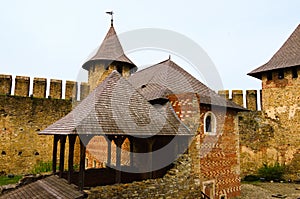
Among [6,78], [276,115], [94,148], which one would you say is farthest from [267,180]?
[6,78]

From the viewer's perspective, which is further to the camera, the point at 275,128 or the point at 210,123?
the point at 275,128

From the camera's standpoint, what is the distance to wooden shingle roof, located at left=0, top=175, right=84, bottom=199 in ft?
21.0

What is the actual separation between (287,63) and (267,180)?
282 inches

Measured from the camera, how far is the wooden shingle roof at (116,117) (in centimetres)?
691

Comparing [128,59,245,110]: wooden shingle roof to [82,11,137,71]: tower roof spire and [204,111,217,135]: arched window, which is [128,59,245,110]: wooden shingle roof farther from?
[82,11,137,71]: tower roof spire

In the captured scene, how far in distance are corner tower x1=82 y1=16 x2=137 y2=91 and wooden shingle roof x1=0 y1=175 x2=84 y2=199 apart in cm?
1061

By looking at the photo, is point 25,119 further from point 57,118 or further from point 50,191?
point 50,191

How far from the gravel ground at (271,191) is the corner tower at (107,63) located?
33.8ft

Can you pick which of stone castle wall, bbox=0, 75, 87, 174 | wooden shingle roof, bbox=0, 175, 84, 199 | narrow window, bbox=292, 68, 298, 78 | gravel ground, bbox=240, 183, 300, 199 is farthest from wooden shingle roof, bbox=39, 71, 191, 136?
narrow window, bbox=292, 68, 298, 78

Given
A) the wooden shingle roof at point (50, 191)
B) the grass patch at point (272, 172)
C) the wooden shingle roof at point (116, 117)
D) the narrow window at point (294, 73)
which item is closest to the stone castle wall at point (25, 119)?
the wooden shingle roof at point (50, 191)

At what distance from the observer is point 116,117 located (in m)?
7.50

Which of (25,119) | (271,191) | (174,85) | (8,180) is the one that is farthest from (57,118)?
(271,191)

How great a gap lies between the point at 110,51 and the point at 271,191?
13135 millimetres

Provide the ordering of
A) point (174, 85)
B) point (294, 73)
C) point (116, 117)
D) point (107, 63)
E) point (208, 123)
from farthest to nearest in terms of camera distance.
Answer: point (107, 63) → point (294, 73) → point (174, 85) → point (208, 123) → point (116, 117)
